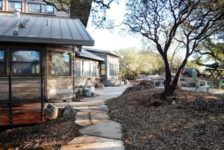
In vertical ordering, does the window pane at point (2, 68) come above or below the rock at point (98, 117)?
above

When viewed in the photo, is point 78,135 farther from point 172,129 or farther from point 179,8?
point 179,8

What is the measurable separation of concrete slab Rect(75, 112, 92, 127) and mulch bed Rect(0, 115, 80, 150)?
0.15 meters

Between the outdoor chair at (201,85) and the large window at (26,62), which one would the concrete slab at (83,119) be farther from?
the outdoor chair at (201,85)

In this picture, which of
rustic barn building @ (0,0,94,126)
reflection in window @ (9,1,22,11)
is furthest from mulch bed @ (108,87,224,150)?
reflection in window @ (9,1,22,11)

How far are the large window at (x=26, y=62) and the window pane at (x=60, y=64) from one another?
2.69 ft

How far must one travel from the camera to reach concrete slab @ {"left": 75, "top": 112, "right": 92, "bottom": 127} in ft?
27.5

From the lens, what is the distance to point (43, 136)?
753 centimetres

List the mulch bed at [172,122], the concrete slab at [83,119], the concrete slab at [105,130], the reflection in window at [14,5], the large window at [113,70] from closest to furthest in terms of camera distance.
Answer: the mulch bed at [172,122]
the concrete slab at [105,130]
the concrete slab at [83,119]
the reflection in window at [14,5]
the large window at [113,70]

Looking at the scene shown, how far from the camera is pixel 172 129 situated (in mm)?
7594

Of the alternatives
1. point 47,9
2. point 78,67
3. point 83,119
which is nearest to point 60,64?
point 83,119

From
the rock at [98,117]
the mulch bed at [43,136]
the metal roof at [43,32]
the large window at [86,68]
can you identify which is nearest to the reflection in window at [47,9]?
the large window at [86,68]

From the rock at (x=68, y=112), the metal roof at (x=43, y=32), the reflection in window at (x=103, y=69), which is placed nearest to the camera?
the rock at (x=68, y=112)

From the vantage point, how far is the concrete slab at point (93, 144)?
253 inches

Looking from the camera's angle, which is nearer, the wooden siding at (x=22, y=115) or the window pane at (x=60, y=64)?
the wooden siding at (x=22, y=115)
